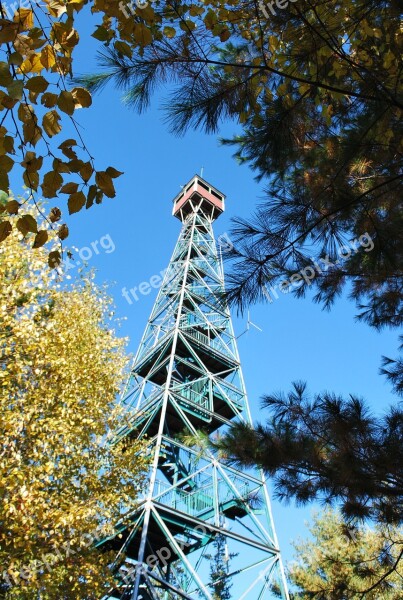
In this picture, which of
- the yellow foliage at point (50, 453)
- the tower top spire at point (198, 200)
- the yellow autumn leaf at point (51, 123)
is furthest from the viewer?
the tower top spire at point (198, 200)

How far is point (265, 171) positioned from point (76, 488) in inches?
245

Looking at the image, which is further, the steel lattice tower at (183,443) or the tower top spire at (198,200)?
the tower top spire at (198,200)

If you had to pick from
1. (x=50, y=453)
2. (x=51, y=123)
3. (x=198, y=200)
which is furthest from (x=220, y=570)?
(x=198, y=200)

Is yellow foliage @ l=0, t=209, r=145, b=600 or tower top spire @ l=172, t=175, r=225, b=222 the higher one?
tower top spire @ l=172, t=175, r=225, b=222

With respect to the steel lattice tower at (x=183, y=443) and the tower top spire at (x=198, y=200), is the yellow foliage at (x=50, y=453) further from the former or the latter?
the tower top spire at (x=198, y=200)

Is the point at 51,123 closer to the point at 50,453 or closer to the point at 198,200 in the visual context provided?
the point at 50,453

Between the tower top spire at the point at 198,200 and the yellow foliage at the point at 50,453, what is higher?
the tower top spire at the point at 198,200

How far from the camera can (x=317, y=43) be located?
157 inches

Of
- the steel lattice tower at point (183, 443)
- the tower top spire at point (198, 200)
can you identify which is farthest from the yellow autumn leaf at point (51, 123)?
the tower top spire at point (198, 200)

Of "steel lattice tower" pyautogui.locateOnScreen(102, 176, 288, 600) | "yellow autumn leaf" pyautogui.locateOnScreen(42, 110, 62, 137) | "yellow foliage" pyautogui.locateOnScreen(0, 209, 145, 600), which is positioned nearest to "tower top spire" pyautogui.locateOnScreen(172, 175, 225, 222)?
"steel lattice tower" pyautogui.locateOnScreen(102, 176, 288, 600)

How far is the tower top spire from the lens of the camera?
24.3 meters

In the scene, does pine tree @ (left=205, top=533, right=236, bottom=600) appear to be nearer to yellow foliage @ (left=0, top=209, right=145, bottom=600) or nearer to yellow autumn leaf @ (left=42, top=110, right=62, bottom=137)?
yellow foliage @ (left=0, top=209, right=145, bottom=600)

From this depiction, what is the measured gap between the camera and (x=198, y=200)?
24484 millimetres

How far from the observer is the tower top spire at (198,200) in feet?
79.9
